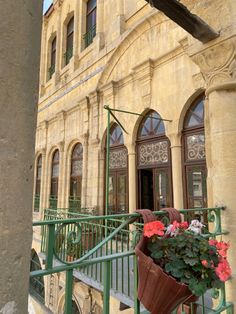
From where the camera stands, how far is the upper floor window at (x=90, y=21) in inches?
468

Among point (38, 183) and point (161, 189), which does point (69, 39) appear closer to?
point (38, 183)

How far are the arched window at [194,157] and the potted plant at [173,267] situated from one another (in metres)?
4.79

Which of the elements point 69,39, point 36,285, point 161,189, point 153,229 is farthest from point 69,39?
point 153,229

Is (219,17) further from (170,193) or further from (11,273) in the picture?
(170,193)

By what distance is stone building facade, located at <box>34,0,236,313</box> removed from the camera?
2846 mm

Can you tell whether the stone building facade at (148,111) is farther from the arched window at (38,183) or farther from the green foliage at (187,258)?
the arched window at (38,183)

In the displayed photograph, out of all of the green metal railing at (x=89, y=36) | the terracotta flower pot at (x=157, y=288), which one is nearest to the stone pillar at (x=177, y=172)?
the terracotta flower pot at (x=157, y=288)

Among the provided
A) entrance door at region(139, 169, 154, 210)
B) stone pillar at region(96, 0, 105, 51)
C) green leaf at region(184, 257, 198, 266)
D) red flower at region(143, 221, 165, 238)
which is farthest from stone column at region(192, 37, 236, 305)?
stone pillar at region(96, 0, 105, 51)

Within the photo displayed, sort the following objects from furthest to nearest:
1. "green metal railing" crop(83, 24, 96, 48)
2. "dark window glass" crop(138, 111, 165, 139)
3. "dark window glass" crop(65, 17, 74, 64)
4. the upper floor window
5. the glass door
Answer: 1. "dark window glass" crop(65, 17, 74, 64)
2. the upper floor window
3. "green metal railing" crop(83, 24, 96, 48)
4. "dark window glass" crop(138, 111, 165, 139)
5. the glass door

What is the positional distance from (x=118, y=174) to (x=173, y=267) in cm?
755

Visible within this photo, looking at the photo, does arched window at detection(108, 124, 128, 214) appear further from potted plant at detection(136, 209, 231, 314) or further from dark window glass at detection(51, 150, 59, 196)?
potted plant at detection(136, 209, 231, 314)

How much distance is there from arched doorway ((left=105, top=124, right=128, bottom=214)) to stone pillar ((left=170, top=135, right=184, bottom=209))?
7.53 ft

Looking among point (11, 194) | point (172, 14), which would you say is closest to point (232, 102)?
point (172, 14)

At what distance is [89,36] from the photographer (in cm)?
1212
